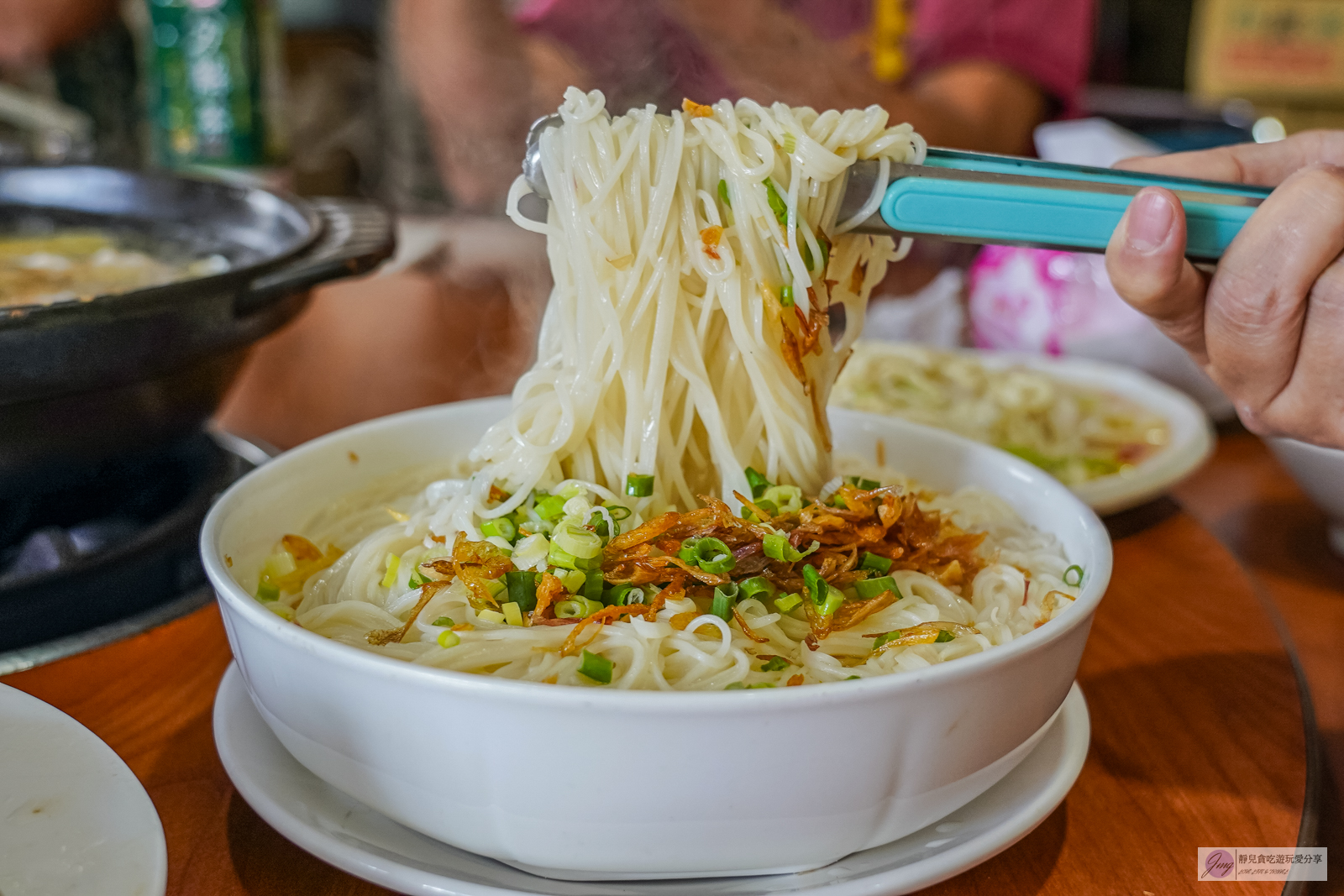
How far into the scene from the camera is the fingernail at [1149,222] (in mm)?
1013

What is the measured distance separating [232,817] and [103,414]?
584 mm

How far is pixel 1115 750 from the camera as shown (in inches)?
42.7

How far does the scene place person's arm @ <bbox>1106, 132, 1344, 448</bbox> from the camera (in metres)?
1.05

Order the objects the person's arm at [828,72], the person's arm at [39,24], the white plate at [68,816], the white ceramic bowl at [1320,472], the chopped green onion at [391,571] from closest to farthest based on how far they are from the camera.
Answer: the white plate at [68,816], the chopped green onion at [391,571], the white ceramic bowl at [1320,472], the person's arm at [828,72], the person's arm at [39,24]

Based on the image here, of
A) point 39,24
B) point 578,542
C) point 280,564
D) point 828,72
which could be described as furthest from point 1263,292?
point 39,24

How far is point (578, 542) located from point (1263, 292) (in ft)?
2.64

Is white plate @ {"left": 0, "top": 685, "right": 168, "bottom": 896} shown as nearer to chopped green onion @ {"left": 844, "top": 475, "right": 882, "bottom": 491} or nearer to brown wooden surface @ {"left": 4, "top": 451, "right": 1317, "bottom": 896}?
brown wooden surface @ {"left": 4, "top": 451, "right": 1317, "bottom": 896}

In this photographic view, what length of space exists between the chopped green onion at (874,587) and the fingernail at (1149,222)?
1.42ft

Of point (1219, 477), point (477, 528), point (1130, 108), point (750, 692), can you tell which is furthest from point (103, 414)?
point (1130, 108)

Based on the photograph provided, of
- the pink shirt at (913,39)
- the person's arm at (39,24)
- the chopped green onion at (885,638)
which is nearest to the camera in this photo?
the chopped green onion at (885,638)

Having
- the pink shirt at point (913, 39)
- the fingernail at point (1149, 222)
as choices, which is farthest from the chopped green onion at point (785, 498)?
the pink shirt at point (913, 39)

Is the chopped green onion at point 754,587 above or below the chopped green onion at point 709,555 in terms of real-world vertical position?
below

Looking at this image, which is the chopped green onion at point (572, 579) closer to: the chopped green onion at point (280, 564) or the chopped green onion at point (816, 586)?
the chopped green onion at point (816, 586)

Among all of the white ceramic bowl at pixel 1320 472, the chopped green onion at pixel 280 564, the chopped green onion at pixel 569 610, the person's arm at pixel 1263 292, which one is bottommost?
the white ceramic bowl at pixel 1320 472
